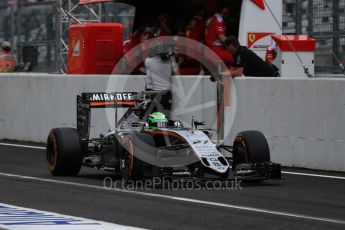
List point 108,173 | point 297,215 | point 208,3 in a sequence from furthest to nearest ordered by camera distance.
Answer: point 208,3, point 108,173, point 297,215

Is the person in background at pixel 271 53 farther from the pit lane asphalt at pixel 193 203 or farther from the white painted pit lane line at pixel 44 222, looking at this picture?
the white painted pit lane line at pixel 44 222

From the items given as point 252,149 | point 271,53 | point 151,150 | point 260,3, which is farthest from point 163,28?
point 151,150

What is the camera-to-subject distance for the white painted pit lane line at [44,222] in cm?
868

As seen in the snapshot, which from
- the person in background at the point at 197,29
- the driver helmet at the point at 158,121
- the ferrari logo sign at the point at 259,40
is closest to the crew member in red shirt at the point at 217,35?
the person in background at the point at 197,29

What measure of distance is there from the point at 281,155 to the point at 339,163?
115 cm

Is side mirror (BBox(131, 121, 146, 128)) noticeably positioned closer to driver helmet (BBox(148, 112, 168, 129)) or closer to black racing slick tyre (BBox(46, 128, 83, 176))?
driver helmet (BBox(148, 112, 168, 129))

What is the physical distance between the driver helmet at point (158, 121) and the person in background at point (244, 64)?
331 cm

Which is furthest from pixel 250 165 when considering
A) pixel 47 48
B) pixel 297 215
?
pixel 47 48

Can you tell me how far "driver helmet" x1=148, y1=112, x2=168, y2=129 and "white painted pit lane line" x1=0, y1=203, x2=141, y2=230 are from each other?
2934mm

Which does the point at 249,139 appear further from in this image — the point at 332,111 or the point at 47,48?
the point at 47,48

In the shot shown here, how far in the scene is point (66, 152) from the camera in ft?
43.9

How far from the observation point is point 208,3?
67.5 feet

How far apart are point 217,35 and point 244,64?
2.22 meters

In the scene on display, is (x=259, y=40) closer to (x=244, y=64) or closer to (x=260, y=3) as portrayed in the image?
(x=260, y=3)
